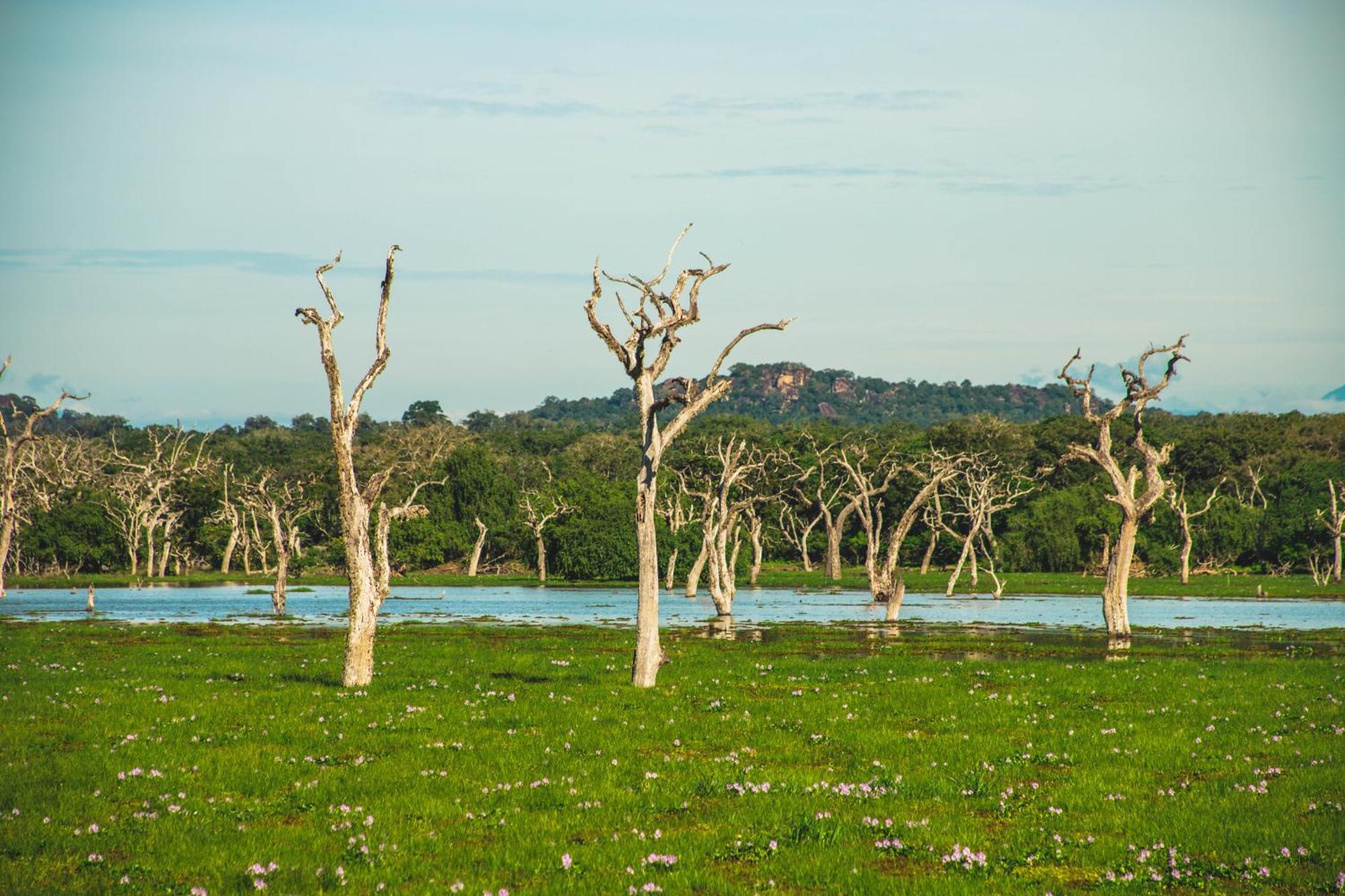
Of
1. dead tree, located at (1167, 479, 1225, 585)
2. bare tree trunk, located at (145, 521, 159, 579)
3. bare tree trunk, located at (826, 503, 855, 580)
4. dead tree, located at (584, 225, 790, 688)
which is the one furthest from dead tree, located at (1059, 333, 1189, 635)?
bare tree trunk, located at (145, 521, 159, 579)

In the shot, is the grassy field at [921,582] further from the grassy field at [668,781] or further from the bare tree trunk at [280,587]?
the grassy field at [668,781]

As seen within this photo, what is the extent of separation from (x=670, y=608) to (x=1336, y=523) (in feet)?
199

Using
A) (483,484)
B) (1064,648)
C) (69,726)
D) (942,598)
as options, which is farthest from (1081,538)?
(69,726)

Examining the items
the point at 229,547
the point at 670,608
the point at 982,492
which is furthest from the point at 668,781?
the point at 229,547

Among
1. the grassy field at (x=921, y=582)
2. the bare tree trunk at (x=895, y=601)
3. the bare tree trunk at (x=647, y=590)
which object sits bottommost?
the grassy field at (x=921, y=582)

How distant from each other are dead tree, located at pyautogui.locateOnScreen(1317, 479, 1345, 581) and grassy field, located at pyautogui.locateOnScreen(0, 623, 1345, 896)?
74781mm

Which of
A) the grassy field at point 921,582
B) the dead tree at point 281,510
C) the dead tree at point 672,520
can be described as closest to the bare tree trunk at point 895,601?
the dead tree at point 281,510

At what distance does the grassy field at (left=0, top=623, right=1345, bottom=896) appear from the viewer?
39.1 ft

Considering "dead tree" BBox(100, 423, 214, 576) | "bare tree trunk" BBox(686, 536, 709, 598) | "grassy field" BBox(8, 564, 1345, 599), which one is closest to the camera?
"bare tree trunk" BBox(686, 536, 709, 598)

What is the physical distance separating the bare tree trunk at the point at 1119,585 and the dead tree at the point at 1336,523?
5549 cm

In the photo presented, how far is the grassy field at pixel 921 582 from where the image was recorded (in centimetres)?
9312

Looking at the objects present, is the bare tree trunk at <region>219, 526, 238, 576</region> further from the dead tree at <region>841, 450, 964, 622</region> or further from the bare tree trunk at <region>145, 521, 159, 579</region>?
the dead tree at <region>841, 450, 964, 622</region>

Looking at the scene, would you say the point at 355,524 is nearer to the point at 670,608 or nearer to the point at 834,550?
the point at 670,608

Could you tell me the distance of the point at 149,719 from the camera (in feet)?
69.1
